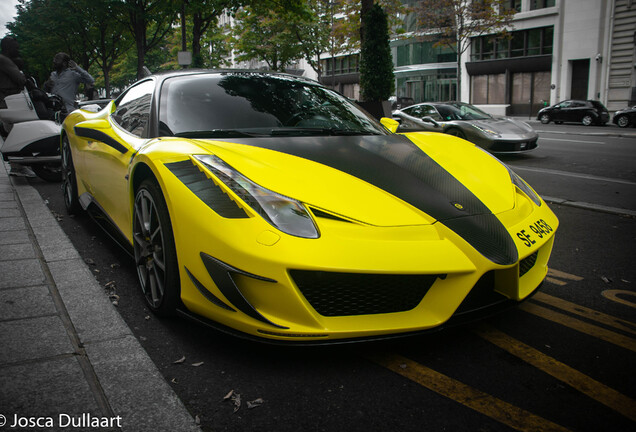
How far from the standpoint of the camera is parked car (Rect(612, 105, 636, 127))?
2244 cm

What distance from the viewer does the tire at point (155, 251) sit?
2654 millimetres

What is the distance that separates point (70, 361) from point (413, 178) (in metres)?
1.82

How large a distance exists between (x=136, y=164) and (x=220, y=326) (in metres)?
1.21

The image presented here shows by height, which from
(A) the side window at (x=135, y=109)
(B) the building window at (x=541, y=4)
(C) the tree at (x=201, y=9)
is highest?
(B) the building window at (x=541, y=4)

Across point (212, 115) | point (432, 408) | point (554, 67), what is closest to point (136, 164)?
point (212, 115)

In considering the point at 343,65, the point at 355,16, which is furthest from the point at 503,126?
the point at 343,65

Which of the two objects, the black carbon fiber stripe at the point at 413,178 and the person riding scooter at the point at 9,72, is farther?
the person riding scooter at the point at 9,72

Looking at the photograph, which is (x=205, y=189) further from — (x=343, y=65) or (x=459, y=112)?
(x=343, y=65)

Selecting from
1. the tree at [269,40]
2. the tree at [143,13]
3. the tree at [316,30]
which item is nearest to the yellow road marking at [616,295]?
the tree at [143,13]

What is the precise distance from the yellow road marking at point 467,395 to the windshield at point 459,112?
35.2 feet

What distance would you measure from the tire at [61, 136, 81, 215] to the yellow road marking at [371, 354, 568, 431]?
12.4ft

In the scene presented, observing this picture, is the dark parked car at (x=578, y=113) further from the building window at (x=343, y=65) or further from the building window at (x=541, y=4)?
the building window at (x=343, y=65)

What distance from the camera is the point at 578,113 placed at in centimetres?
2516

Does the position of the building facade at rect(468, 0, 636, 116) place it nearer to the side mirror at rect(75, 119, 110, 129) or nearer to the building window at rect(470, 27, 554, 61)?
the building window at rect(470, 27, 554, 61)
